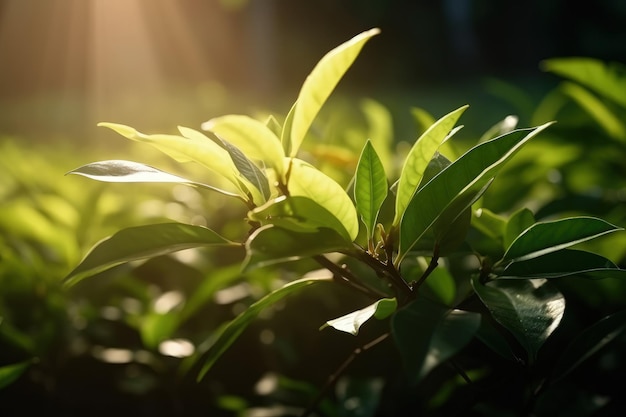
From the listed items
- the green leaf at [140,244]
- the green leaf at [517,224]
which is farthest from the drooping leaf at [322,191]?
the green leaf at [517,224]

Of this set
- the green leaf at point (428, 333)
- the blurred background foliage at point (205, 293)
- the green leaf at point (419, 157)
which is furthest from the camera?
the blurred background foliage at point (205, 293)

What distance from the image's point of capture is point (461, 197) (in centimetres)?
76

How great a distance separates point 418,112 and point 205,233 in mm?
669

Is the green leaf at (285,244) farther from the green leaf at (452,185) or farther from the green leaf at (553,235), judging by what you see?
the green leaf at (553,235)

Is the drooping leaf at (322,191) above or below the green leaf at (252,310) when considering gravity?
above

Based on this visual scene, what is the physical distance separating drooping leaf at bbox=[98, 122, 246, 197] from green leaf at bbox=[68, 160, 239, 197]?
0.09 ft

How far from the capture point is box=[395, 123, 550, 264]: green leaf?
741 millimetres

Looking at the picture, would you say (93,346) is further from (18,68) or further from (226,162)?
(18,68)

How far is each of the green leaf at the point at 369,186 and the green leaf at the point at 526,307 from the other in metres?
0.14

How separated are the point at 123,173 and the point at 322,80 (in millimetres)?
244

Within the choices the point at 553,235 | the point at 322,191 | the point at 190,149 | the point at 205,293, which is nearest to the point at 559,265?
the point at 553,235

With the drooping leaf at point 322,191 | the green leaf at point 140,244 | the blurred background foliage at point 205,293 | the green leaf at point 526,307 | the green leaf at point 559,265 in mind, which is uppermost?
the drooping leaf at point 322,191

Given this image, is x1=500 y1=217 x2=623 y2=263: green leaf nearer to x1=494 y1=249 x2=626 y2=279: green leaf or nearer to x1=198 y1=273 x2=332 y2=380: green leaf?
x1=494 y1=249 x2=626 y2=279: green leaf

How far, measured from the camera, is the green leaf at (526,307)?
69 centimetres
